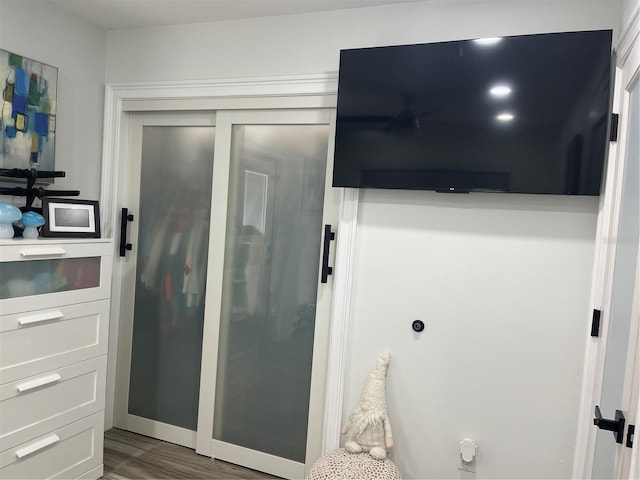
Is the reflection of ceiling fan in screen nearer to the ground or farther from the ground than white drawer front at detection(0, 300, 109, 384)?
farther from the ground

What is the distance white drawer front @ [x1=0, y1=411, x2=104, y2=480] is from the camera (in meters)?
2.06

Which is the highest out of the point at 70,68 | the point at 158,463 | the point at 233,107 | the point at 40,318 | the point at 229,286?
the point at 70,68

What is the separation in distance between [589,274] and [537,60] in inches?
36.0

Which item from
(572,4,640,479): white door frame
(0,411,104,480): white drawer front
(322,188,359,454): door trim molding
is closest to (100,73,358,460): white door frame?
(322,188,359,454): door trim molding

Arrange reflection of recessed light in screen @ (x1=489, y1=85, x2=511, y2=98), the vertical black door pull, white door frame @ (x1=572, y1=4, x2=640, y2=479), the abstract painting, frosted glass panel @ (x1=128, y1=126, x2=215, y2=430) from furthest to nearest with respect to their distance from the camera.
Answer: frosted glass panel @ (x1=128, y1=126, x2=215, y2=430) < the vertical black door pull < the abstract painting < reflection of recessed light in screen @ (x1=489, y1=85, x2=511, y2=98) < white door frame @ (x1=572, y1=4, x2=640, y2=479)

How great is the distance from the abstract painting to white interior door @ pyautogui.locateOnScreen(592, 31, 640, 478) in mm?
2635

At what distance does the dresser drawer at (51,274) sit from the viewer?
2.01 meters

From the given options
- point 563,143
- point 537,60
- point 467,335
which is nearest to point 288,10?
point 537,60

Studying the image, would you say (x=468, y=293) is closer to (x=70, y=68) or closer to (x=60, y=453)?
(x=60, y=453)

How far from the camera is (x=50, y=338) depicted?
2.18m

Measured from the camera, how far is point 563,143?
189cm

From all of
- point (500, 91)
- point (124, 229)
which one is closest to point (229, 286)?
point (124, 229)

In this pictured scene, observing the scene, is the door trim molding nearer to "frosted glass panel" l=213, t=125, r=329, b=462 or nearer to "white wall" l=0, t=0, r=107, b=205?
"frosted glass panel" l=213, t=125, r=329, b=462

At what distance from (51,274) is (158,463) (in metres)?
1.24
